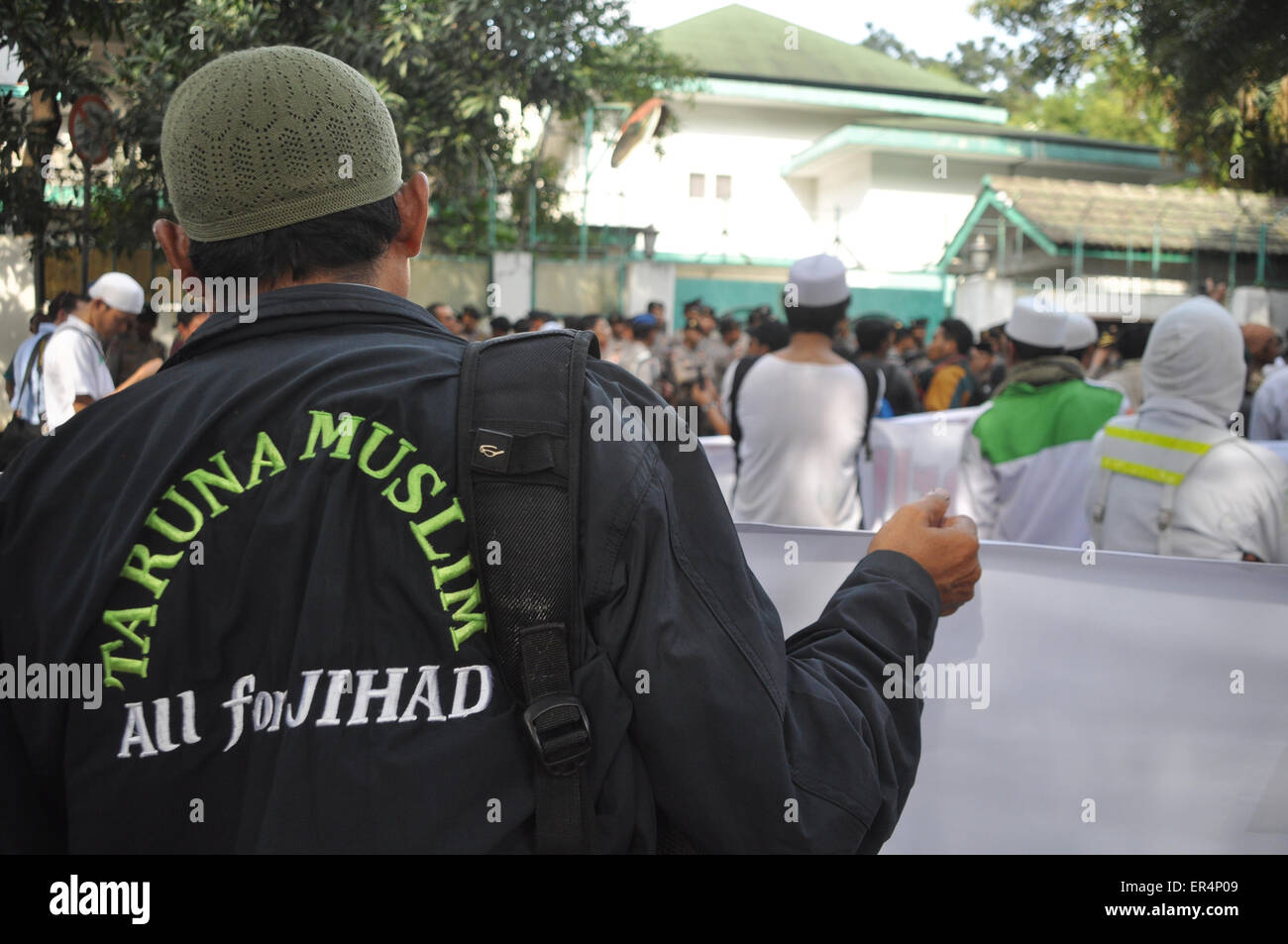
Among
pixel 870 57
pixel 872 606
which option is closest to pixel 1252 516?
pixel 872 606

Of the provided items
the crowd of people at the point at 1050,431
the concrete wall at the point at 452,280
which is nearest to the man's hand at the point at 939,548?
the crowd of people at the point at 1050,431

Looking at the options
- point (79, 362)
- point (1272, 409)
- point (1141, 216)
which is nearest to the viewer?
point (79, 362)

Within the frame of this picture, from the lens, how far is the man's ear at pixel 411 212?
54.8 inches

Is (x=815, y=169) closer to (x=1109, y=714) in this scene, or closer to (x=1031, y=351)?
(x=1031, y=351)

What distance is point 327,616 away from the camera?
3.85ft

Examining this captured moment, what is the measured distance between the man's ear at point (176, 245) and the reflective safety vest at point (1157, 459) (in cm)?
273

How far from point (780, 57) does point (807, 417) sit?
2721 cm

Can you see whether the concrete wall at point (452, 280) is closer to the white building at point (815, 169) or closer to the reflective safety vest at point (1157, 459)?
the white building at point (815, 169)

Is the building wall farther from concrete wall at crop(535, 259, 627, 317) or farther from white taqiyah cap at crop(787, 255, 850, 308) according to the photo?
white taqiyah cap at crop(787, 255, 850, 308)

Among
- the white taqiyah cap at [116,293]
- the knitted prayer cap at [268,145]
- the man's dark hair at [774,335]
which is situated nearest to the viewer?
the knitted prayer cap at [268,145]

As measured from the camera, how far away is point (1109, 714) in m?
2.51

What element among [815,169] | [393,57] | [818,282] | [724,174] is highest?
[815,169]

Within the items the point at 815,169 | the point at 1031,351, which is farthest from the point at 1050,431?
the point at 815,169

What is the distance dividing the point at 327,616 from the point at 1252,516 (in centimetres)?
274
